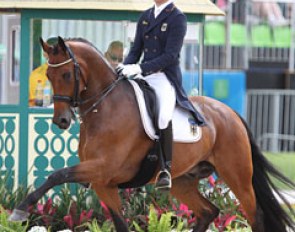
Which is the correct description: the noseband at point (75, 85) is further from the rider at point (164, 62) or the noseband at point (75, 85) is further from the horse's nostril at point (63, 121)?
the rider at point (164, 62)

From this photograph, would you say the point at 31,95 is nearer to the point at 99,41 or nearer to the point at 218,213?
the point at 99,41

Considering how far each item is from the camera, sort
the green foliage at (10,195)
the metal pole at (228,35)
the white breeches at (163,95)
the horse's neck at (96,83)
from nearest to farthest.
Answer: the horse's neck at (96,83) < the white breeches at (163,95) < the green foliage at (10,195) < the metal pole at (228,35)

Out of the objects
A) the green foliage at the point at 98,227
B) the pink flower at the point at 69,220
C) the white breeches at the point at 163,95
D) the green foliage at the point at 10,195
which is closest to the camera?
the white breeches at the point at 163,95

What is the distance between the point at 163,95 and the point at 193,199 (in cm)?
127

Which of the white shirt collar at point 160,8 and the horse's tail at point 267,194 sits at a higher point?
the white shirt collar at point 160,8

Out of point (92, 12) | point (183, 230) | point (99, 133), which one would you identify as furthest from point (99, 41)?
point (99, 133)

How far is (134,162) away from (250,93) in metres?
10.5

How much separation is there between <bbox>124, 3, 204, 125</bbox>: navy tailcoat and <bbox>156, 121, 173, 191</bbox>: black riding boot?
0.38 metres

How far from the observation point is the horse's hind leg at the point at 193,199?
8.94 meters

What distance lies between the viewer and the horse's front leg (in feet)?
24.1

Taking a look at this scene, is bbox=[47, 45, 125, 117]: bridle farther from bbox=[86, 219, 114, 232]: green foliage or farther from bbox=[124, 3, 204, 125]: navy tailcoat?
bbox=[86, 219, 114, 232]: green foliage

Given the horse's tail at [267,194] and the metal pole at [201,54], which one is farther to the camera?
the metal pole at [201,54]

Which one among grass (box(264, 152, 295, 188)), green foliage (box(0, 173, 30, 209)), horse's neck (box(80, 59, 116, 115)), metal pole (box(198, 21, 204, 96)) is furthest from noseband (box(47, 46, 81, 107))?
grass (box(264, 152, 295, 188))

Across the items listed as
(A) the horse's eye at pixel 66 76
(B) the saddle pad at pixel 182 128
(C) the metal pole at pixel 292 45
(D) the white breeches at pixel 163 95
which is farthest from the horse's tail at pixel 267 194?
(C) the metal pole at pixel 292 45
